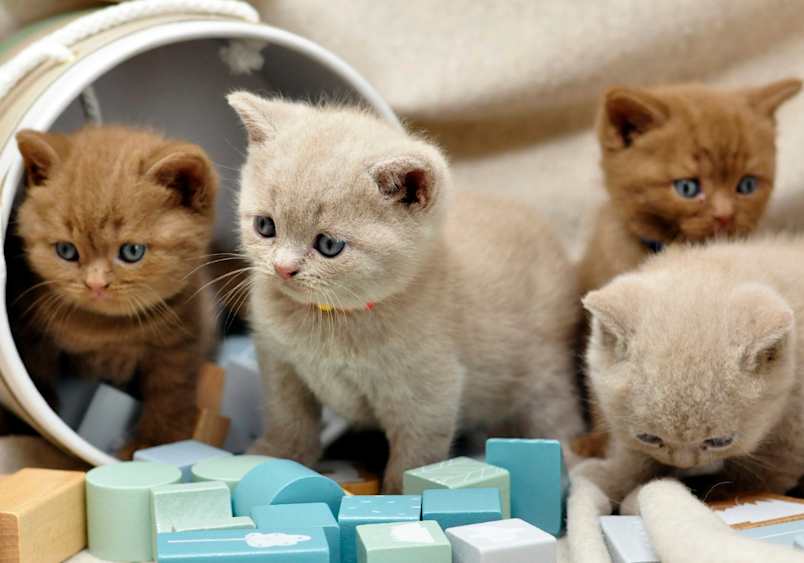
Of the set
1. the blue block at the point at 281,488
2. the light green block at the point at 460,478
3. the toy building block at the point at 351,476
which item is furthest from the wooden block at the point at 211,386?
the light green block at the point at 460,478

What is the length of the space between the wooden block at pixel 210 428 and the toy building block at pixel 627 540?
973 millimetres

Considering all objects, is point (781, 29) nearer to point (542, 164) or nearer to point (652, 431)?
point (542, 164)

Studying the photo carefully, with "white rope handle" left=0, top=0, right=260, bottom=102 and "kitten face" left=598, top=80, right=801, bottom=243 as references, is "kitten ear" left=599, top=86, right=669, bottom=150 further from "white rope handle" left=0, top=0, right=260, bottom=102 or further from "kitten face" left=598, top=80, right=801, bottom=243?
"white rope handle" left=0, top=0, right=260, bottom=102

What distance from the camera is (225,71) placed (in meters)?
2.22

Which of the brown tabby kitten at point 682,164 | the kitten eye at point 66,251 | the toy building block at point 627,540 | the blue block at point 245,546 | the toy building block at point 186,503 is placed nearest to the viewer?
the blue block at point 245,546

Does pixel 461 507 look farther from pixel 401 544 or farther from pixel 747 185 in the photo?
pixel 747 185

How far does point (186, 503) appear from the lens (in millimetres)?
1384

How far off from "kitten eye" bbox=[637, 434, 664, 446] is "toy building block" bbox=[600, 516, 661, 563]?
14cm

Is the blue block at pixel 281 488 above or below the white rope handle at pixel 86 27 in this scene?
below

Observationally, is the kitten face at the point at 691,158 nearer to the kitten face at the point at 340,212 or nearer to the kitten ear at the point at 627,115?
the kitten ear at the point at 627,115

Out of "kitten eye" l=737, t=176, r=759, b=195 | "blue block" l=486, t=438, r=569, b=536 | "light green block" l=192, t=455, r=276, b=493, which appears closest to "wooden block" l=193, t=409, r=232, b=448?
"light green block" l=192, t=455, r=276, b=493

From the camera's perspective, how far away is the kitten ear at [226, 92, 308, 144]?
1.56m

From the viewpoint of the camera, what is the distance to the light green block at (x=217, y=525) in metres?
1.28

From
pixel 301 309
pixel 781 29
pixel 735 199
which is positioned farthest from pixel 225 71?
pixel 781 29
